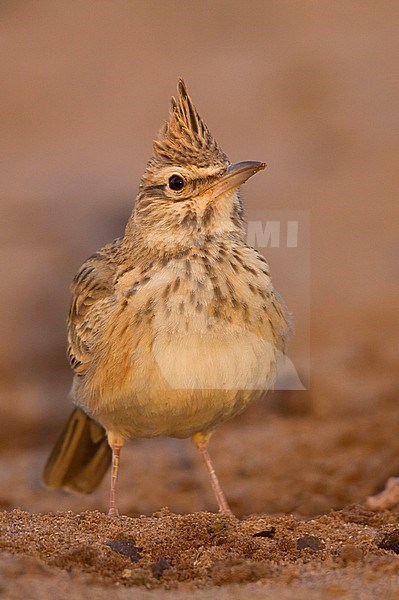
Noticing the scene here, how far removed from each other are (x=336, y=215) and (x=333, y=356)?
996 millimetres

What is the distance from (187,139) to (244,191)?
39 centimetres

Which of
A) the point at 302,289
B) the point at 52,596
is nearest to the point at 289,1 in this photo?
the point at 302,289

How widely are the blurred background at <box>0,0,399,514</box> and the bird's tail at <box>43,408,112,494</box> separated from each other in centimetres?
30

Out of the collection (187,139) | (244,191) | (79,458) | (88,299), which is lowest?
(79,458)

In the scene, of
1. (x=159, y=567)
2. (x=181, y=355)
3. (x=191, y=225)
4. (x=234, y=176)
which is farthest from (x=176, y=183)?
(x=159, y=567)

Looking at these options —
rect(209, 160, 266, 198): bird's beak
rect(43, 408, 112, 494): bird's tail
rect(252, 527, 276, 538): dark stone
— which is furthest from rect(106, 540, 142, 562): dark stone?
rect(43, 408, 112, 494): bird's tail

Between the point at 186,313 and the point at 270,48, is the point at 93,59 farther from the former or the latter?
the point at 186,313

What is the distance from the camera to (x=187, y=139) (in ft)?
12.0

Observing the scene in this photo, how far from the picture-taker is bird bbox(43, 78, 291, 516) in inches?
142

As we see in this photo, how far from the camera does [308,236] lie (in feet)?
14.1

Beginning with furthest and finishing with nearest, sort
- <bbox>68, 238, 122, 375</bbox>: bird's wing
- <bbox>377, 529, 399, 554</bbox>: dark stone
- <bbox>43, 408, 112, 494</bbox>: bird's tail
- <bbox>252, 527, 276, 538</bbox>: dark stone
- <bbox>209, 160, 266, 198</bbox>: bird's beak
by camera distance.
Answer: <bbox>43, 408, 112, 494</bbox>: bird's tail
<bbox>68, 238, 122, 375</bbox>: bird's wing
<bbox>209, 160, 266, 198</bbox>: bird's beak
<bbox>252, 527, 276, 538</bbox>: dark stone
<bbox>377, 529, 399, 554</bbox>: dark stone

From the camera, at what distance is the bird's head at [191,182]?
364 cm

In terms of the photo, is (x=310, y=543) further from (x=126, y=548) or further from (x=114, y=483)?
(x=114, y=483)

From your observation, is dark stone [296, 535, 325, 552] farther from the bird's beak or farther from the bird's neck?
the bird's beak
